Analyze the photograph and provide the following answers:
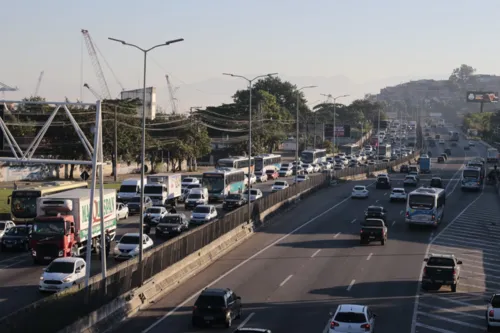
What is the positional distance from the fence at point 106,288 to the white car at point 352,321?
7.84m

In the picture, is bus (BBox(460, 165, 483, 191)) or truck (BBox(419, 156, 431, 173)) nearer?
bus (BBox(460, 165, 483, 191))

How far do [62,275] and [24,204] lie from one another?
19.1 meters

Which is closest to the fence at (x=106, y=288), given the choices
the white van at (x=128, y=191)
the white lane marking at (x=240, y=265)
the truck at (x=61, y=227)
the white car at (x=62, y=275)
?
the white car at (x=62, y=275)

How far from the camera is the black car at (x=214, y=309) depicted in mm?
27625

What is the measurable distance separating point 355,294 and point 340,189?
177ft

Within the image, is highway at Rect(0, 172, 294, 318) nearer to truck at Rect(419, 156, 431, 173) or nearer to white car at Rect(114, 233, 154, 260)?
white car at Rect(114, 233, 154, 260)

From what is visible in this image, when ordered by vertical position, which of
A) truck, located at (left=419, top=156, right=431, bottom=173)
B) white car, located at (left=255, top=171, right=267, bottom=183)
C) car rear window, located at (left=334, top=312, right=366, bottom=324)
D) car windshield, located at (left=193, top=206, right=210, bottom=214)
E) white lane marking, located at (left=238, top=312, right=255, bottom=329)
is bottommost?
white lane marking, located at (left=238, top=312, right=255, bottom=329)

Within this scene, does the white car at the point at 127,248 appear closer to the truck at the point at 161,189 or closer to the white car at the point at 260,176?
the truck at the point at 161,189

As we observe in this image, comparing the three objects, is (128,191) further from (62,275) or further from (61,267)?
(62,275)

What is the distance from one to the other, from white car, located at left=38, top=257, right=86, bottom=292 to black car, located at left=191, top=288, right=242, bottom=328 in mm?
6636

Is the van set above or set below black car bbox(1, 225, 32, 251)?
above

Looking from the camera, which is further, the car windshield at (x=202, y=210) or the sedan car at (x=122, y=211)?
the sedan car at (x=122, y=211)

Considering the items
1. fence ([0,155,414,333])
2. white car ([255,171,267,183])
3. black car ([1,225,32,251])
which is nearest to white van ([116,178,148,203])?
fence ([0,155,414,333])

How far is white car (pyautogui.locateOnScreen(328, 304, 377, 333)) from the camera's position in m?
25.8
